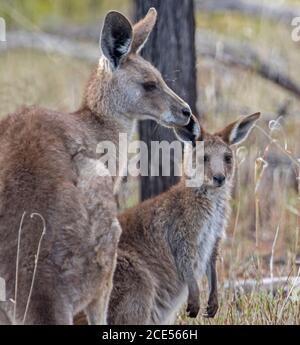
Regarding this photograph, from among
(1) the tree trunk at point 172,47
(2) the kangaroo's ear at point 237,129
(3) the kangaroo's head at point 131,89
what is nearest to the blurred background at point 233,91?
(1) the tree trunk at point 172,47

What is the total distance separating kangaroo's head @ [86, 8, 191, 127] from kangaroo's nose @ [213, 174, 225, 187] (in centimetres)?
40

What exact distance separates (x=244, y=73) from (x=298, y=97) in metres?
1.14

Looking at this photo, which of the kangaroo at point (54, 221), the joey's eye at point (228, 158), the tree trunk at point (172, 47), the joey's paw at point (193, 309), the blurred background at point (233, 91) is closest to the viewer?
the kangaroo at point (54, 221)

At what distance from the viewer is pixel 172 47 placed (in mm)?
7406

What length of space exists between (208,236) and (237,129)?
0.73 m

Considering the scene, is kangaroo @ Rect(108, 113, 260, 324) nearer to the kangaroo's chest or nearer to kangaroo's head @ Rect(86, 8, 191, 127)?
the kangaroo's chest

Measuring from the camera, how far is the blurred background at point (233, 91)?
6.84m

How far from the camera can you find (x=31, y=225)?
5.05 metres

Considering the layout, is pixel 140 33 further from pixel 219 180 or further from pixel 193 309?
pixel 193 309

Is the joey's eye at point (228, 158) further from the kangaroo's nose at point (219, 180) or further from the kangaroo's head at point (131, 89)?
the kangaroo's head at point (131, 89)

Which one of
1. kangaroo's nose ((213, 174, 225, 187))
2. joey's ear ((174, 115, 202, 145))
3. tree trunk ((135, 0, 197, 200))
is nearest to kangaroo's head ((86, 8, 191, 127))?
joey's ear ((174, 115, 202, 145))

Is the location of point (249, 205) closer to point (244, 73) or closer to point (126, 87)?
Result: point (244, 73)

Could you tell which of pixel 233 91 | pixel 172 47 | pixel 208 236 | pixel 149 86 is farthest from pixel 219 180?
pixel 233 91
